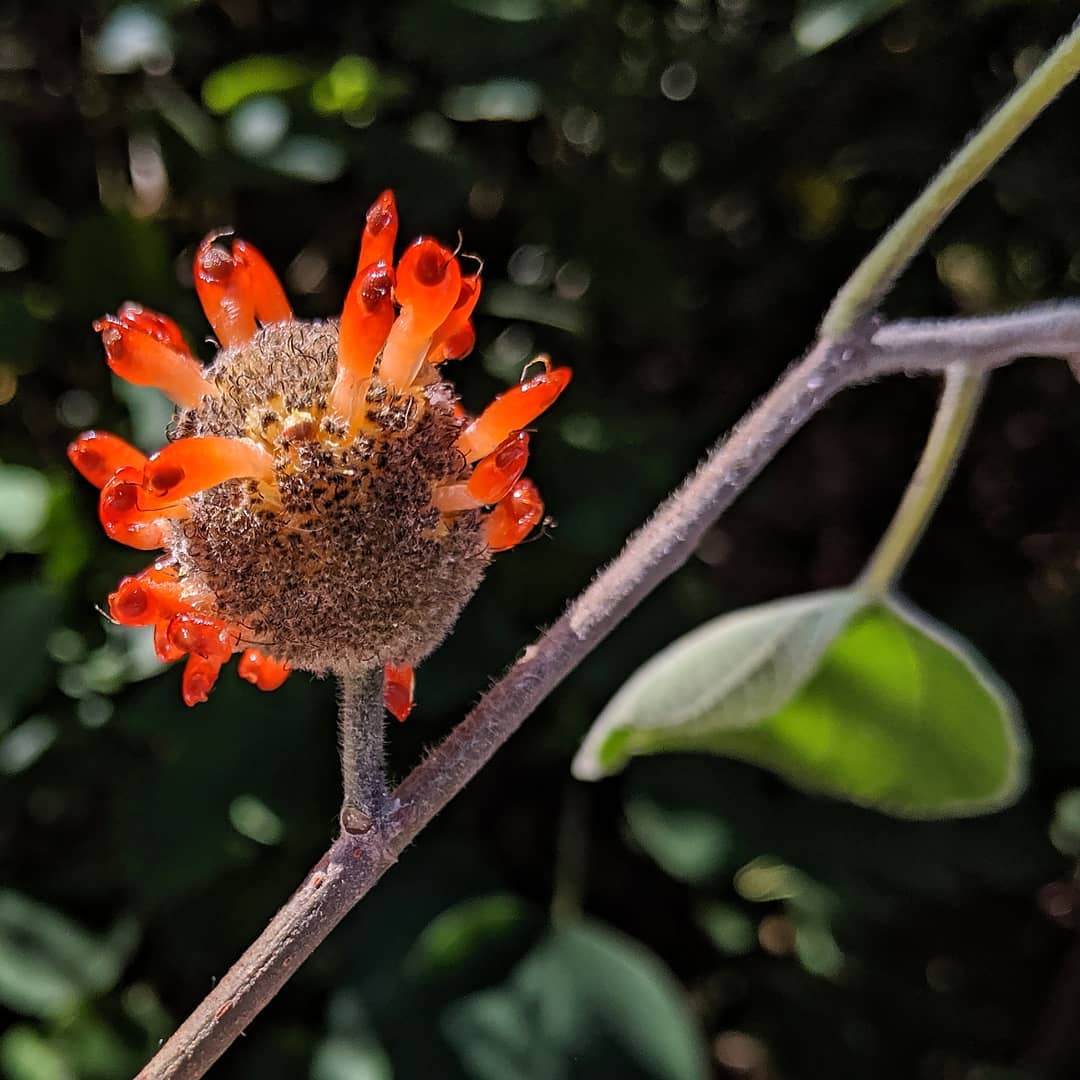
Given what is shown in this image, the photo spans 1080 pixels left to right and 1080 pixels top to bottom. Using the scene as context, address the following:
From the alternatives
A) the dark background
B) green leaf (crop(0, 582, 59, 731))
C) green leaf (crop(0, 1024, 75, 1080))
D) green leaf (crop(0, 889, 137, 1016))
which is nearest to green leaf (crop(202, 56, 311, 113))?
the dark background

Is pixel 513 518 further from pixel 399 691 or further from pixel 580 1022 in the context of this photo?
pixel 580 1022

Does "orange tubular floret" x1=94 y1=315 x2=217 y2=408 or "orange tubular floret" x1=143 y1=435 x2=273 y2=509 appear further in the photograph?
"orange tubular floret" x1=94 y1=315 x2=217 y2=408

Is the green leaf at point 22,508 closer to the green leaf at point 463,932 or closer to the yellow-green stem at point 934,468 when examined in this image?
the green leaf at point 463,932

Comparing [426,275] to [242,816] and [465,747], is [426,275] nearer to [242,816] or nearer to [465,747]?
[465,747]

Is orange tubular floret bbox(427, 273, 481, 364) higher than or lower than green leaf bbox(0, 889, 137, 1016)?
higher

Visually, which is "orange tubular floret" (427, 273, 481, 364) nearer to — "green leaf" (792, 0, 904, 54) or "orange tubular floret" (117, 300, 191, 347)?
"orange tubular floret" (117, 300, 191, 347)

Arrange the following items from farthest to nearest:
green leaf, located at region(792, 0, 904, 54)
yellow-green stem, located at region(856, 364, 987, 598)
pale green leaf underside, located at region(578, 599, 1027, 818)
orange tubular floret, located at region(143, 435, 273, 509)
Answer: green leaf, located at region(792, 0, 904, 54), pale green leaf underside, located at region(578, 599, 1027, 818), yellow-green stem, located at region(856, 364, 987, 598), orange tubular floret, located at region(143, 435, 273, 509)
